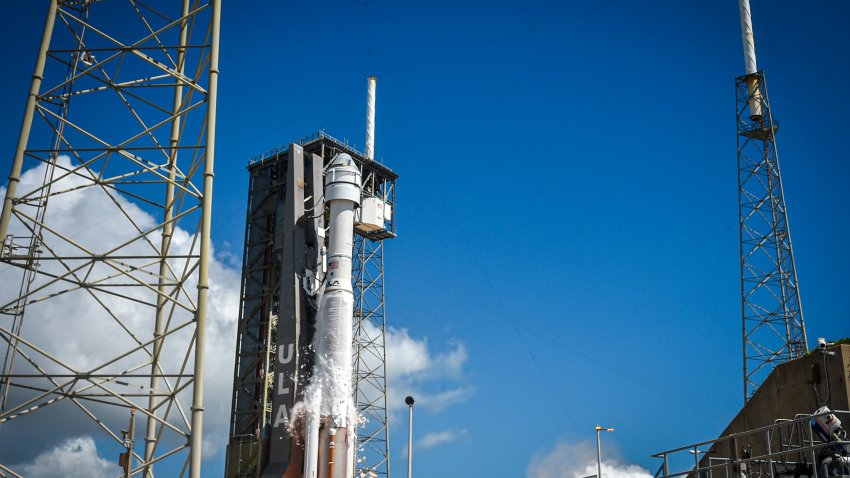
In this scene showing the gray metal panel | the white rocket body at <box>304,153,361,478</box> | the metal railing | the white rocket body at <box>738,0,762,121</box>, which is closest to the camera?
the metal railing

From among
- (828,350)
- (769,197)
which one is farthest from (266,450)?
(769,197)

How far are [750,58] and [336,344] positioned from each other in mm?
26020

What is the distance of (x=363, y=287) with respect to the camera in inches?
1930

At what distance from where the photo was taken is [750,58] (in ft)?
145

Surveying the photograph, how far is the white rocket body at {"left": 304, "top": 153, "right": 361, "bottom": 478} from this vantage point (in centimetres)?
3164

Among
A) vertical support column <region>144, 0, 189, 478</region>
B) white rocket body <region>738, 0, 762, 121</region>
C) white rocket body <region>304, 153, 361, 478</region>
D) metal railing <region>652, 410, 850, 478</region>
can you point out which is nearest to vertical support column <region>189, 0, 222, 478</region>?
vertical support column <region>144, 0, 189, 478</region>

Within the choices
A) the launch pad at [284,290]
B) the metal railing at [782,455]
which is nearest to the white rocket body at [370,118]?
the launch pad at [284,290]

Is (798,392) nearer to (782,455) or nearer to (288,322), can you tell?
(782,455)

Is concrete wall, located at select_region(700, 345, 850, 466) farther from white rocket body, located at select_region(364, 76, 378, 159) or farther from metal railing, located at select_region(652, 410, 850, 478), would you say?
white rocket body, located at select_region(364, 76, 378, 159)

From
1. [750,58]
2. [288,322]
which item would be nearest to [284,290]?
[288,322]

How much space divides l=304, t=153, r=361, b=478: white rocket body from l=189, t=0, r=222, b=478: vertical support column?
15.7 m

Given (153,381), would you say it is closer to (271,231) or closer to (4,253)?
(4,253)

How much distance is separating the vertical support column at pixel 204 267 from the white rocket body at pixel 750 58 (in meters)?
32.1

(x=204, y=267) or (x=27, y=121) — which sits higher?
(x=27, y=121)
